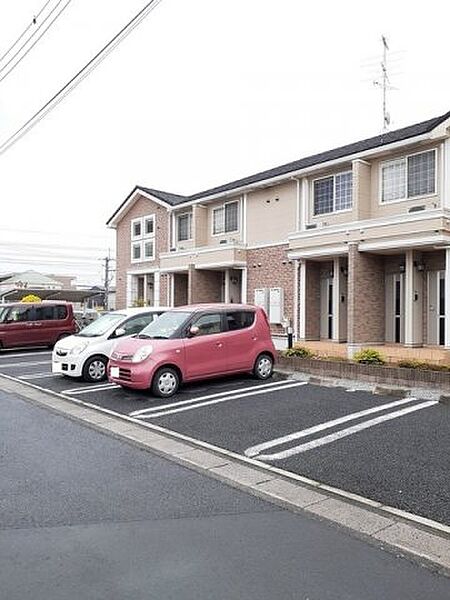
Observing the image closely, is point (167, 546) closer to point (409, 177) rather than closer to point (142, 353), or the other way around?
point (142, 353)

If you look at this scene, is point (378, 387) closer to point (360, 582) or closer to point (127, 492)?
point (127, 492)

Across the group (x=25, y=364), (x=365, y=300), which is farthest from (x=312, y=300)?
(x=25, y=364)

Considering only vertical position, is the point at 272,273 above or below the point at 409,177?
below

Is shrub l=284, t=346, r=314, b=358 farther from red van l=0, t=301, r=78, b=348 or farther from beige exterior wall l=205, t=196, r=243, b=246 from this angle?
red van l=0, t=301, r=78, b=348

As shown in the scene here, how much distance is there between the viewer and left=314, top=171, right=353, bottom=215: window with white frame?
673 inches

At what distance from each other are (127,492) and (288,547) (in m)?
1.77

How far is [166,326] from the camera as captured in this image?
10.8 meters

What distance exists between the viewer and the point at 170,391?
10039 millimetres

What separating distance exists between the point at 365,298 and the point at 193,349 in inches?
265

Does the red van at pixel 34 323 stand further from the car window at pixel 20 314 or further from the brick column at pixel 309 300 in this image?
the brick column at pixel 309 300

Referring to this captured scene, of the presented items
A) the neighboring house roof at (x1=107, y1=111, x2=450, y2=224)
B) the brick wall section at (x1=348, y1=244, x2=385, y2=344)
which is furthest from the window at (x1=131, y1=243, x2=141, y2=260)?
the brick wall section at (x1=348, y1=244, x2=385, y2=344)

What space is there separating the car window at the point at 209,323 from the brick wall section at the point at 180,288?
44.0 feet

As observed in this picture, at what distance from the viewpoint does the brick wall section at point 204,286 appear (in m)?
22.0

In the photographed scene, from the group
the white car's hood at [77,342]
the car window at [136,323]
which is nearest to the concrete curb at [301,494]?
the white car's hood at [77,342]
